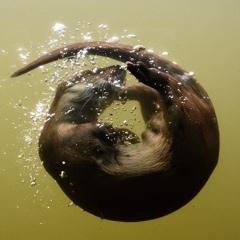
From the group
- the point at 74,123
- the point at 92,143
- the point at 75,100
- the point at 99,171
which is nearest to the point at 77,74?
the point at 75,100

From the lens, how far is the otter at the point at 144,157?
5.62ft

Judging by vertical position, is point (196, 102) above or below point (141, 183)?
above

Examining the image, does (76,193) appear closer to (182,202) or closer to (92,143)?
(92,143)

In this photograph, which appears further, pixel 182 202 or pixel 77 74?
pixel 77 74

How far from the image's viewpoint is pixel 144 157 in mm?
1802

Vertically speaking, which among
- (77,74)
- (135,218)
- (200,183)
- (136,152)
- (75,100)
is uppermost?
(77,74)

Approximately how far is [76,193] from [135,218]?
0.30 m

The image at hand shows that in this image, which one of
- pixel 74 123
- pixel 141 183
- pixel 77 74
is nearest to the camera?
pixel 141 183

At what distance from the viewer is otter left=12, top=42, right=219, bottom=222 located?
67.4 inches

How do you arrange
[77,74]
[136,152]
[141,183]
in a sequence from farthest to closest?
[77,74], [136,152], [141,183]

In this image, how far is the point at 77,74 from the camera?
2123 millimetres

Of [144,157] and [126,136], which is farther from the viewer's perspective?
[126,136]

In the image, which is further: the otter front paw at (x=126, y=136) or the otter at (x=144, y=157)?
the otter front paw at (x=126, y=136)

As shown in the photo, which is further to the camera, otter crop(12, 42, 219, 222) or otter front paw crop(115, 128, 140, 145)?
otter front paw crop(115, 128, 140, 145)
